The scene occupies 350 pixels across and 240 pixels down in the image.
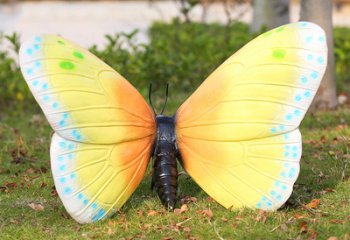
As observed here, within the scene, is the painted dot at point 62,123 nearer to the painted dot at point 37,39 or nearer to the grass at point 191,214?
the painted dot at point 37,39

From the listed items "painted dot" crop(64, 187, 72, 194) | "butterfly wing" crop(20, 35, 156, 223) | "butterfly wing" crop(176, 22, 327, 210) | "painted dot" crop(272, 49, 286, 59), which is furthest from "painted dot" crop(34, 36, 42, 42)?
"painted dot" crop(272, 49, 286, 59)

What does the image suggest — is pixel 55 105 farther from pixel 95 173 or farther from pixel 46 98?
pixel 95 173

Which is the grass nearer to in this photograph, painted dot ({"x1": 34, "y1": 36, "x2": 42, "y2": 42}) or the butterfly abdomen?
the butterfly abdomen

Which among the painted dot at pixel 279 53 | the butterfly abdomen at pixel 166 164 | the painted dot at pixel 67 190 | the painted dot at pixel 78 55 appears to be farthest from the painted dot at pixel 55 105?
the painted dot at pixel 279 53

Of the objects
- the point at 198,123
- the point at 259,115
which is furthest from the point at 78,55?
the point at 259,115

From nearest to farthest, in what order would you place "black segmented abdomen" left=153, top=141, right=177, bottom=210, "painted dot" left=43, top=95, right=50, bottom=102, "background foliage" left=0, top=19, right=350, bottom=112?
"painted dot" left=43, top=95, right=50, bottom=102
"black segmented abdomen" left=153, top=141, right=177, bottom=210
"background foliage" left=0, top=19, right=350, bottom=112

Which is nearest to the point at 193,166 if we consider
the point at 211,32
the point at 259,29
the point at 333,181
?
the point at 333,181
